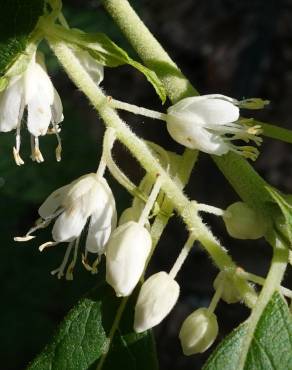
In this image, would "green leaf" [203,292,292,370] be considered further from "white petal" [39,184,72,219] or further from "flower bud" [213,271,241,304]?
"white petal" [39,184,72,219]

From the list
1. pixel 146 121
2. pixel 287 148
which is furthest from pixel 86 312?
pixel 287 148

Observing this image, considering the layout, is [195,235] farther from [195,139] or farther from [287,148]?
[287,148]

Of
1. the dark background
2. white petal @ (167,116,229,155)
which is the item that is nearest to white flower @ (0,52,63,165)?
white petal @ (167,116,229,155)

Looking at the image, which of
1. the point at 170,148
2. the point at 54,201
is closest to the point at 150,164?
the point at 54,201

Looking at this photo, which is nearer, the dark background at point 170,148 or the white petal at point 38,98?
the white petal at point 38,98

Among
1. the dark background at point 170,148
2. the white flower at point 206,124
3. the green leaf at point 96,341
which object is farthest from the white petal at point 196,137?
the dark background at point 170,148

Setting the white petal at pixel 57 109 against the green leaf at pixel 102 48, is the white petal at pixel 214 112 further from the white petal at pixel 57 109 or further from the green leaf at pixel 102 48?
the white petal at pixel 57 109
